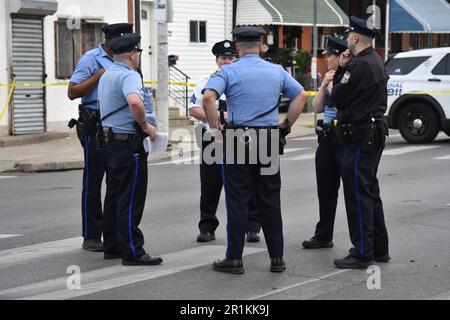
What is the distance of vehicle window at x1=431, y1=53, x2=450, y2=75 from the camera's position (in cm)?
1880

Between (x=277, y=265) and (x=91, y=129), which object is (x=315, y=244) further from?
(x=91, y=129)

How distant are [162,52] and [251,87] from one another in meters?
11.6

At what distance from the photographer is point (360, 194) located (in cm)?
743

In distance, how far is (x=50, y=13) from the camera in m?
19.6

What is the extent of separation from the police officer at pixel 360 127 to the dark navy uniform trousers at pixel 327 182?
0.44m

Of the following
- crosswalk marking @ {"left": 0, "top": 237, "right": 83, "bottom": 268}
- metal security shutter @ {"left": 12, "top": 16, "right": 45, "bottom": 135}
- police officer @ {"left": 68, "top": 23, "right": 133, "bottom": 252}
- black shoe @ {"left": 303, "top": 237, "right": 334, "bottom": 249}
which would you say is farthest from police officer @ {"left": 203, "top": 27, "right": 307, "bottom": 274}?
metal security shutter @ {"left": 12, "top": 16, "right": 45, "bottom": 135}

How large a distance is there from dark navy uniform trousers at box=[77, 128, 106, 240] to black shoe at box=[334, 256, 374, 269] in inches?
89.0

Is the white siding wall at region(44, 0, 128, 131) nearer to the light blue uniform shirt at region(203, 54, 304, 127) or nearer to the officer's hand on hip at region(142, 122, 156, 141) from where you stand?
the officer's hand on hip at region(142, 122, 156, 141)

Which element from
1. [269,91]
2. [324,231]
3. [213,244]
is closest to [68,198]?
[213,244]

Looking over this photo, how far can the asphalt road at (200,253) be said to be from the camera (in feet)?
22.1

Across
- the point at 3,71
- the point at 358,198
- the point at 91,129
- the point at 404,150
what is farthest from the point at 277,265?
the point at 3,71

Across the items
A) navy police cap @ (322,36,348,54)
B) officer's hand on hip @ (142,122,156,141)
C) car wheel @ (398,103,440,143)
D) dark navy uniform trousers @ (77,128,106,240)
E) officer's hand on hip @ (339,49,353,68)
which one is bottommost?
car wheel @ (398,103,440,143)

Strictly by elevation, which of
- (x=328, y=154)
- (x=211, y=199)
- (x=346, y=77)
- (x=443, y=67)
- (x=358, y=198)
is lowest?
(x=211, y=199)

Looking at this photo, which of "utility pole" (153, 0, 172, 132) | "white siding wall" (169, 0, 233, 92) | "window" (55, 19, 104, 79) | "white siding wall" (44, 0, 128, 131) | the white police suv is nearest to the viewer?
"utility pole" (153, 0, 172, 132)
